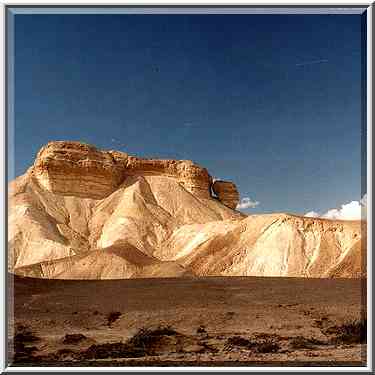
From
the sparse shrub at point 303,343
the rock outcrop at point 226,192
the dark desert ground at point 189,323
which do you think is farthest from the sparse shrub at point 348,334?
the rock outcrop at point 226,192

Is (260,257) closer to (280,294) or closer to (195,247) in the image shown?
(195,247)

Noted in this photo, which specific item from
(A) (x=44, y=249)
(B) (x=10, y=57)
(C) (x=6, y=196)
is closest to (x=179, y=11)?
(B) (x=10, y=57)

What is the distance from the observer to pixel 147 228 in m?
38.3

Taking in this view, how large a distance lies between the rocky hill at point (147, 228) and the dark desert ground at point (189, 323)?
2807mm

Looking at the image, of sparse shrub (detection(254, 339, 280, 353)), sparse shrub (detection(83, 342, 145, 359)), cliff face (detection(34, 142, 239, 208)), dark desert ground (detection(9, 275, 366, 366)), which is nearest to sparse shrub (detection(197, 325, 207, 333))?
dark desert ground (detection(9, 275, 366, 366))

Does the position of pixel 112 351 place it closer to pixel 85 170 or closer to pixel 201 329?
pixel 201 329

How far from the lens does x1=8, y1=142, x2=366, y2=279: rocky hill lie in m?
26.0

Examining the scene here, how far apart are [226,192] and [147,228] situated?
21187 millimetres

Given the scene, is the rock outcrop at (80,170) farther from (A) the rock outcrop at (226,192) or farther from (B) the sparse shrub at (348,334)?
(B) the sparse shrub at (348,334)

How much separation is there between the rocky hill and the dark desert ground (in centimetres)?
281

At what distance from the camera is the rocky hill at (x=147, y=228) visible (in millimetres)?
26000

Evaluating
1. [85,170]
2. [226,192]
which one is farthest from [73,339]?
[226,192]

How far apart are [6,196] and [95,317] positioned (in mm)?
7833

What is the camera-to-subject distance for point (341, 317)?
38.2 feet
